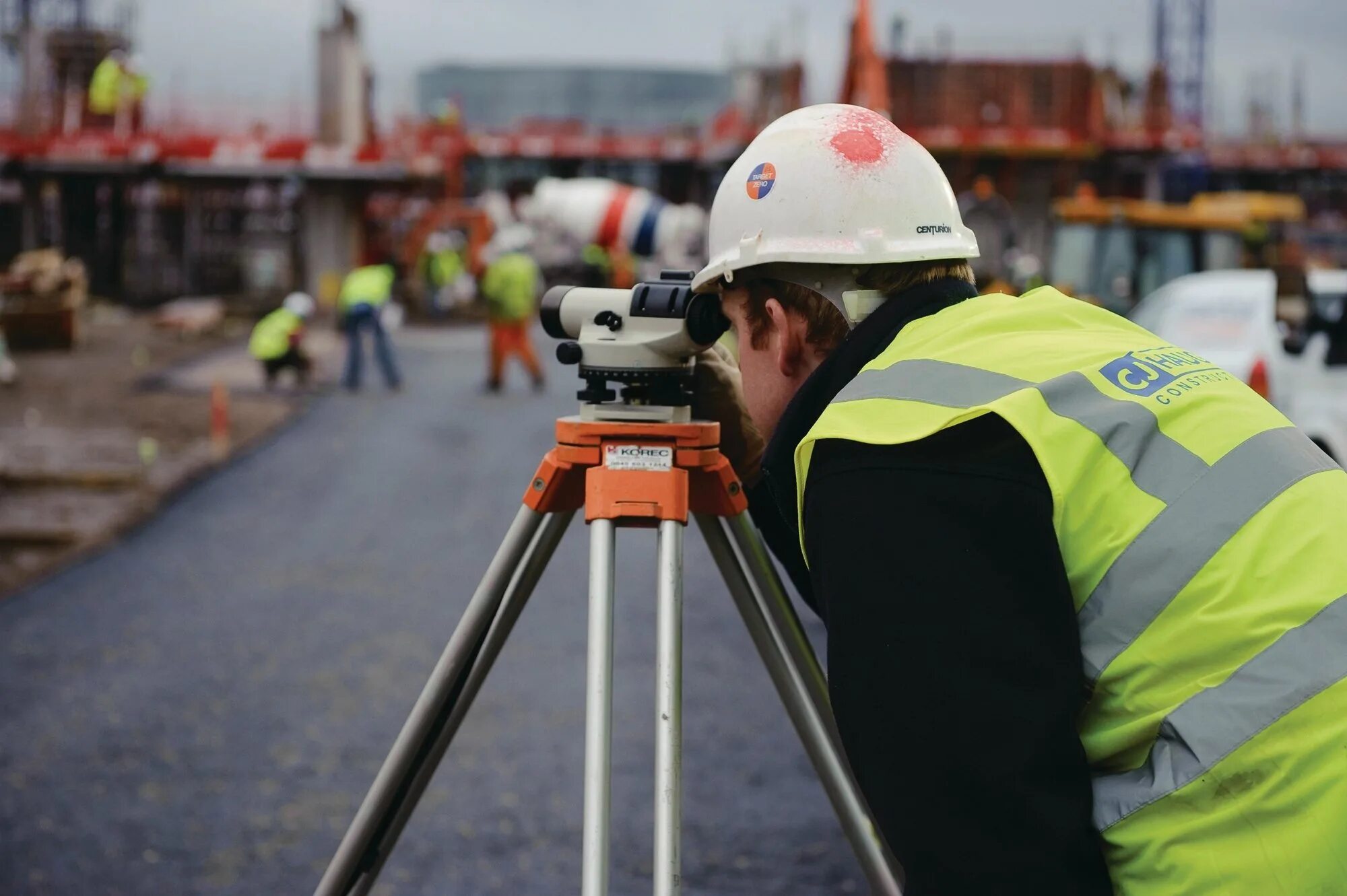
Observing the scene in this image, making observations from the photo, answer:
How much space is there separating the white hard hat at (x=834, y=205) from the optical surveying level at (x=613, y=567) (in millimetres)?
170

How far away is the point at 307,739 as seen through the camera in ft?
17.0

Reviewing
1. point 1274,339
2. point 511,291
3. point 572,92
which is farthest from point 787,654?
point 572,92

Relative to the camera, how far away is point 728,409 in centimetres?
241

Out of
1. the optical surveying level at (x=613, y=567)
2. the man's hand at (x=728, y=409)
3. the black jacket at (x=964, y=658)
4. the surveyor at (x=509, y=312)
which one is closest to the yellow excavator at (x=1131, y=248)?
the surveyor at (x=509, y=312)

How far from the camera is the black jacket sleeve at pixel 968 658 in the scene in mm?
1425

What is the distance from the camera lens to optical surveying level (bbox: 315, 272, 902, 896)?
75.6 inches

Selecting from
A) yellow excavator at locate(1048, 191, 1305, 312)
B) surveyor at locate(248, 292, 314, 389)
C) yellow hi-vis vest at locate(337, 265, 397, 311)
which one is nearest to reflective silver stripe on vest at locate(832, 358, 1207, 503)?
yellow excavator at locate(1048, 191, 1305, 312)

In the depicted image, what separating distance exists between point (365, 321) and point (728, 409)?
16.5 m

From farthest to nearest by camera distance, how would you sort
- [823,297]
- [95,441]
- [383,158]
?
1. [383,158]
2. [95,441]
3. [823,297]

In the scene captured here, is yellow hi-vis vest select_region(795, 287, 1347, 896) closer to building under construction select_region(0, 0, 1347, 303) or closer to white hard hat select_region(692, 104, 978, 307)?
white hard hat select_region(692, 104, 978, 307)

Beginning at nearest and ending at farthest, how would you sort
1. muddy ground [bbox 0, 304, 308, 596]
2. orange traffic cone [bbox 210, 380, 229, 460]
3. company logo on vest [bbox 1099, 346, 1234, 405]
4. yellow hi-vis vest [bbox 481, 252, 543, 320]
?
company logo on vest [bbox 1099, 346, 1234, 405], muddy ground [bbox 0, 304, 308, 596], orange traffic cone [bbox 210, 380, 229, 460], yellow hi-vis vest [bbox 481, 252, 543, 320]

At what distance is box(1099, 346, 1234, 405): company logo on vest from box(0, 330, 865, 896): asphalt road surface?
254 cm

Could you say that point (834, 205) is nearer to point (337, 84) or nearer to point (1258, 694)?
point (1258, 694)

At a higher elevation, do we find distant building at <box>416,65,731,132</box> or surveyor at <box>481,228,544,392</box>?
distant building at <box>416,65,731,132</box>
